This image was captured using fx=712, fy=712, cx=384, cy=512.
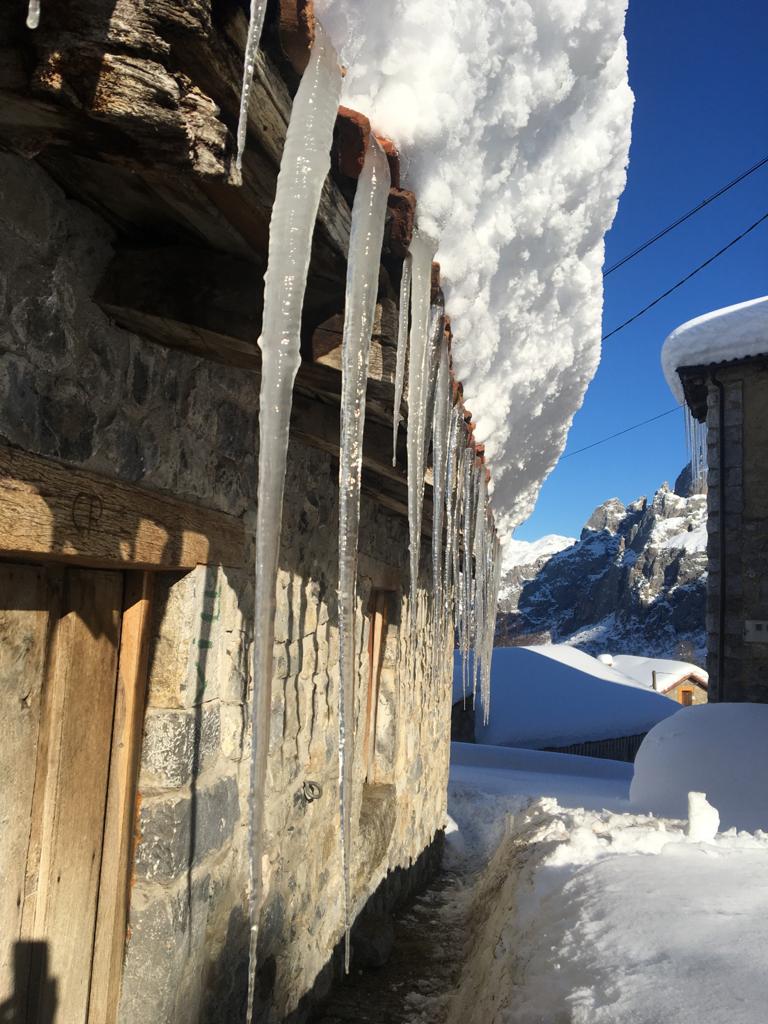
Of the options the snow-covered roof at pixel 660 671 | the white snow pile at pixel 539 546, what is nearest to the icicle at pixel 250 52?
the snow-covered roof at pixel 660 671

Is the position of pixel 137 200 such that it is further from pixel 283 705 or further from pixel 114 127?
pixel 283 705

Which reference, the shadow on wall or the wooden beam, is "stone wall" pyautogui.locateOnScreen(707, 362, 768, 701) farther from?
the shadow on wall

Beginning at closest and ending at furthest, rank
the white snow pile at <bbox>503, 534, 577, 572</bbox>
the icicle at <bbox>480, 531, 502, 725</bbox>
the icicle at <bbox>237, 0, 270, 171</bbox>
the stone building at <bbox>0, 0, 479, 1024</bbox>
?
the icicle at <bbox>237, 0, 270, 171</bbox> < the stone building at <bbox>0, 0, 479, 1024</bbox> < the icicle at <bbox>480, 531, 502, 725</bbox> < the white snow pile at <bbox>503, 534, 577, 572</bbox>

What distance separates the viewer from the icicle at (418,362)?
1.60 meters

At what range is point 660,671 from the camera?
85.2 feet

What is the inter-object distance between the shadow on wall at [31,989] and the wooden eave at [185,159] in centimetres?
147

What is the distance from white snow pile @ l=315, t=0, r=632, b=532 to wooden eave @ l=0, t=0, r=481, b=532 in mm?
119

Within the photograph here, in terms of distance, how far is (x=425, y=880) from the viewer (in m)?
5.26

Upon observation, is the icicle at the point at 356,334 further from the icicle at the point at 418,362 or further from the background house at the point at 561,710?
the background house at the point at 561,710

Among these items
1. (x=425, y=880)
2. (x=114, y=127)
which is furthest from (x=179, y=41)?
(x=425, y=880)

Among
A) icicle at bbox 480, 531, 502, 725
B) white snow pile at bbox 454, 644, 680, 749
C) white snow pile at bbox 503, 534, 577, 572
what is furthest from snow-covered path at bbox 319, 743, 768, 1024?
white snow pile at bbox 503, 534, 577, 572

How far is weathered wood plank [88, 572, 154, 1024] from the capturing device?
1810 millimetres

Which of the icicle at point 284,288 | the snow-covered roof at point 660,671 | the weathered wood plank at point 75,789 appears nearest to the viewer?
the icicle at point 284,288

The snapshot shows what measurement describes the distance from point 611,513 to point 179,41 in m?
93.0
